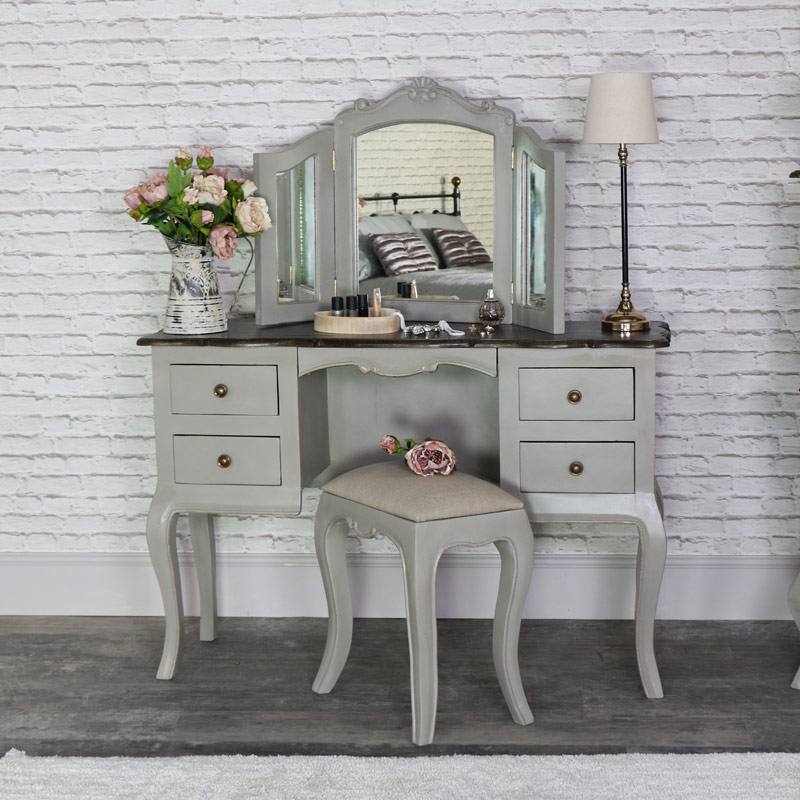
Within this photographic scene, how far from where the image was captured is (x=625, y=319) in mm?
2680

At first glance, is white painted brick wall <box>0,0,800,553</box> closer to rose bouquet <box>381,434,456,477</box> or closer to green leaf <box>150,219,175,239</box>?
green leaf <box>150,219,175,239</box>

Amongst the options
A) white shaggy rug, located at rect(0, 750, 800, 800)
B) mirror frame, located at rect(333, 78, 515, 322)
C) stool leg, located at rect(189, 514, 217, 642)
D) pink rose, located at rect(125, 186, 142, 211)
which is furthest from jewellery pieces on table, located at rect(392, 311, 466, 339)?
white shaggy rug, located at rect(0, 750, 800, 800)

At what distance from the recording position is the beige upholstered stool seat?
2.40 meters

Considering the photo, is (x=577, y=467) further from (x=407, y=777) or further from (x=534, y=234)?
(x=407, y=777)

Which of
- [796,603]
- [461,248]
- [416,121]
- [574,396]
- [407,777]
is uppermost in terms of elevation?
[416,121]

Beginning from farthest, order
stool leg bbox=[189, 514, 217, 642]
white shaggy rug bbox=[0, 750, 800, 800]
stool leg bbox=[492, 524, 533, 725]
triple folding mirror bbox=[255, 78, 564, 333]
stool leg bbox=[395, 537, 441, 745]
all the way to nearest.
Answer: stool leg bbox=[189, 514, 217, 642] < triple folding mirror bbox=[255, 78, 564, 333] < stool leg bbox=[492, 524, 533, 725] < stool leg bbox=[395, 537, 441, 745] < white shaggy rug bbox=[0, 750, 800, 800]

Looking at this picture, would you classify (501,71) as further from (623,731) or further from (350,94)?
(623,731)

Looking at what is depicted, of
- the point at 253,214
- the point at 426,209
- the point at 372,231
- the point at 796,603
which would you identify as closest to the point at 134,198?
the point at 253,214

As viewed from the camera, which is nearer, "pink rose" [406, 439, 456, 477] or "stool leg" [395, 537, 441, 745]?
"stool leg" [395, 537, 441, 745]

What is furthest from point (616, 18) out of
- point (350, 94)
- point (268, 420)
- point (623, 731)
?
point (623, 731)

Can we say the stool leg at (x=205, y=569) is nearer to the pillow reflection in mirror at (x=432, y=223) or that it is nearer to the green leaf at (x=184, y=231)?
the green leaf at (x=184, y=231)

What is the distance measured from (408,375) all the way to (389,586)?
815 millimetres

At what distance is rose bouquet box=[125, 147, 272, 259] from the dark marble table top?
0.77 ft

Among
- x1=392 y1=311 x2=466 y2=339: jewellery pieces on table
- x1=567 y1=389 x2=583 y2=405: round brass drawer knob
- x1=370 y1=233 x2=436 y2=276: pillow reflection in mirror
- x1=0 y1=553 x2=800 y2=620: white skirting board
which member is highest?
x1=370 y1=233 x2=436 y2=276: pillow reflection in mirror
